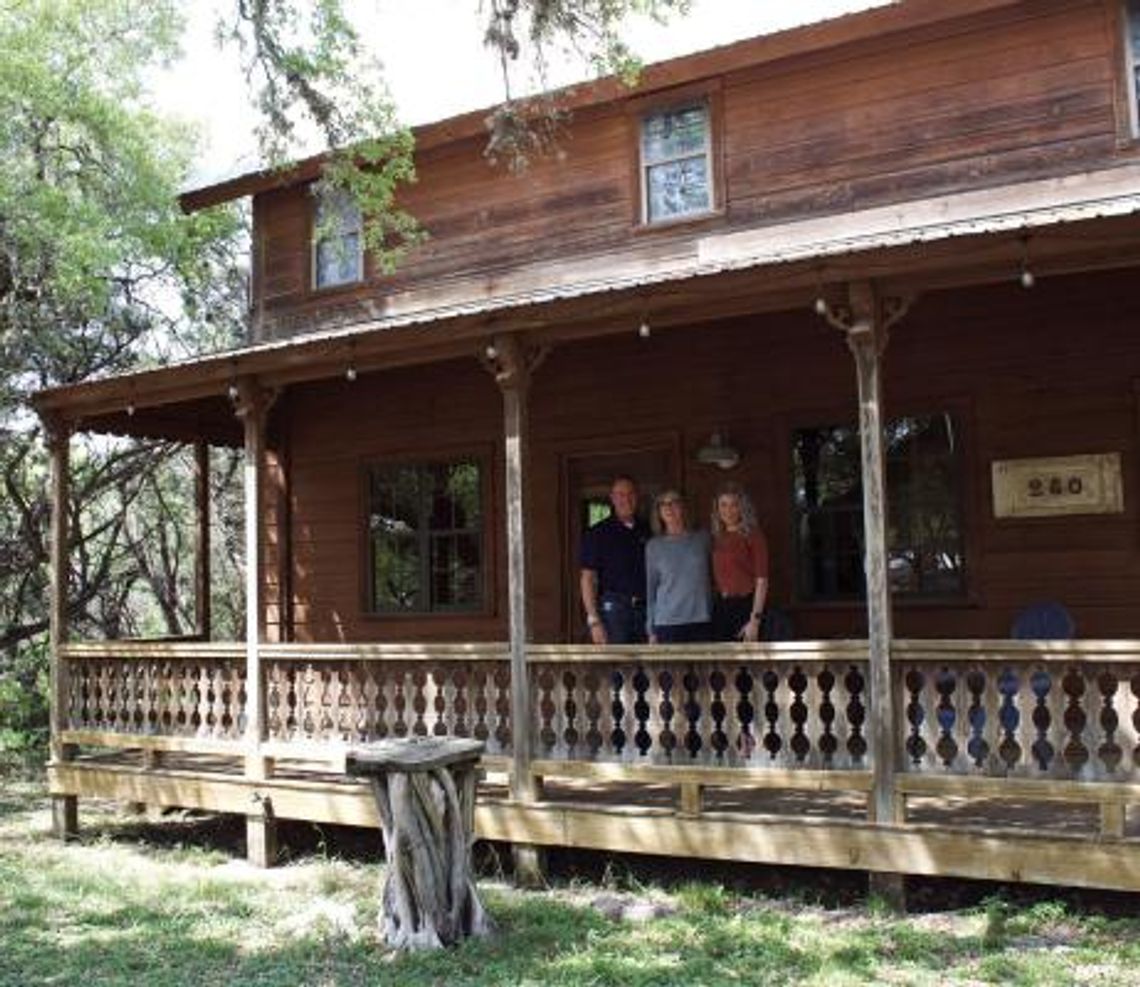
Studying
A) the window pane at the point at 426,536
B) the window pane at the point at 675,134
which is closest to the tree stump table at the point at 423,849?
the window pane at the point at 426,536

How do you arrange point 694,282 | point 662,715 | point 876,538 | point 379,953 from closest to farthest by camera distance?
point 379,953 → point 876,538 → point 694,282 → point 662,715

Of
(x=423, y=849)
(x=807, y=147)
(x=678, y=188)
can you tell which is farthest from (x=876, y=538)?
(x=678, y=188)

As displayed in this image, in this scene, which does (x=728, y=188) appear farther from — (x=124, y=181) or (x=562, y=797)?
(x=124, y=181)

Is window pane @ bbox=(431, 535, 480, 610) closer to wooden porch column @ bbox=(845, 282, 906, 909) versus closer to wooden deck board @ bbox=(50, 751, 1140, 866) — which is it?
wooden deck board @ bbox=(50, 751, 1140, 866)

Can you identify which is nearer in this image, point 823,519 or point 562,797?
point 562,797

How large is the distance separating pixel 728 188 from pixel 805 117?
0.83 metres

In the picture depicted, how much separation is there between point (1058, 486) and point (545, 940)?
192 inches

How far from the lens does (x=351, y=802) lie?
9.56 metres

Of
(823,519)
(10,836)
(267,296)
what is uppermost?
(267,296)

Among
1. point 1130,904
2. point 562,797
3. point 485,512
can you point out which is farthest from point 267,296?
point 1130,904

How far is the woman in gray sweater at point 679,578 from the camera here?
8.78m

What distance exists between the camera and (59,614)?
1151cm

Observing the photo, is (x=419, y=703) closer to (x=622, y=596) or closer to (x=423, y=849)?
(x=622, y=596)

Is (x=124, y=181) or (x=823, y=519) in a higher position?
(x=124, y=181)
